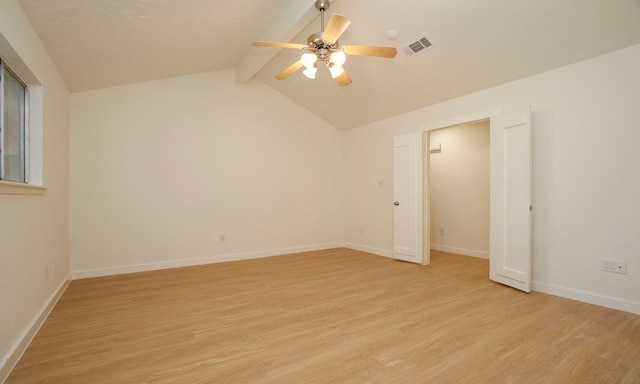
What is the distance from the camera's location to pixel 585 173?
113 inches

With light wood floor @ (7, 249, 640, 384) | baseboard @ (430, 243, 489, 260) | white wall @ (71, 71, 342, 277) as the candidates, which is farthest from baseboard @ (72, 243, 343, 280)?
baseboard @ (430, 243, 489, 260)

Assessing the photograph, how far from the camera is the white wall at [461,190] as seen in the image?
16.1ft

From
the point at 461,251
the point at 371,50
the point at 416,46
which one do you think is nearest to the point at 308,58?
the point at 371,50

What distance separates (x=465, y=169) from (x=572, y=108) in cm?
228

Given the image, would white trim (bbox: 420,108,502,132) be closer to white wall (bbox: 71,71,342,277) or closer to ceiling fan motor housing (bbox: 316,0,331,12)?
white wall (bbox: 71,71,342,277)

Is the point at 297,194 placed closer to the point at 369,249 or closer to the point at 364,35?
the point at 369,249

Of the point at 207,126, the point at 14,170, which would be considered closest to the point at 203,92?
the point at 207,126

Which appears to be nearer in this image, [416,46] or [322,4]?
[322,4]

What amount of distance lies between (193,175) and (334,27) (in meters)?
3.24

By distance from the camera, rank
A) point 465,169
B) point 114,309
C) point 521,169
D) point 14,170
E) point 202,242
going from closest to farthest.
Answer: point 14,170
point 114,309
point 521,169
point 202,242
point 465,169

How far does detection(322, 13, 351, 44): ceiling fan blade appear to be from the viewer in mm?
2100

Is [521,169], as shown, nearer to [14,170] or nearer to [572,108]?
[572,108]


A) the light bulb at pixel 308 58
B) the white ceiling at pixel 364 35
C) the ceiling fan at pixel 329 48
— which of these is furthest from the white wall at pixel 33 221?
the light bulb at pixel 308 58

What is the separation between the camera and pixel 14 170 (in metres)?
2.29
